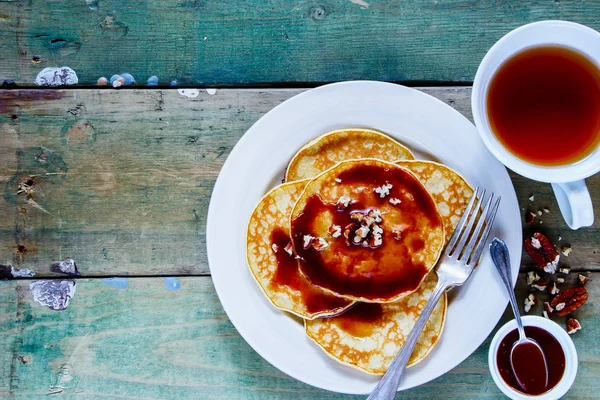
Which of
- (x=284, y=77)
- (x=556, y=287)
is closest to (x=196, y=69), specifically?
(x=284, y=77)

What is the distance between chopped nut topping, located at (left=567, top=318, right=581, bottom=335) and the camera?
54.4 inches

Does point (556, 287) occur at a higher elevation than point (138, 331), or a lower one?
higher

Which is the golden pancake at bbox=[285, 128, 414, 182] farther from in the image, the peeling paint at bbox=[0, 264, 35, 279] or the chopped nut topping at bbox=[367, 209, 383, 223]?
the peeling paint at bbox=[0, 264, 35, 279]

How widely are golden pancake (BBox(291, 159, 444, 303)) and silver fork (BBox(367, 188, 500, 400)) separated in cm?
5

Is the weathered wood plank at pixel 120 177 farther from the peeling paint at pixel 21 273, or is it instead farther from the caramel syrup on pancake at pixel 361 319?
the caramel syrup on pancake at pixel 361 319

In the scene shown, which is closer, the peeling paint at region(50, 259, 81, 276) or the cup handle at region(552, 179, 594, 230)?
the cup handle at region(552, 179, 594, 230)

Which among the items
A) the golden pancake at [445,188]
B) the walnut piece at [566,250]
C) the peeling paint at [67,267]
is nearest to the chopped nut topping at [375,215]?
the golden pancake at [445,188]

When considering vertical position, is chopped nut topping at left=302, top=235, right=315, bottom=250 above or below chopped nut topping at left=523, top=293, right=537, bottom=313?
above

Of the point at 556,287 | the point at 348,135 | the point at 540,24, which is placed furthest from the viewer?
the point at 556,287

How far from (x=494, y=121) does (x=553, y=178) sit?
149 millimetres

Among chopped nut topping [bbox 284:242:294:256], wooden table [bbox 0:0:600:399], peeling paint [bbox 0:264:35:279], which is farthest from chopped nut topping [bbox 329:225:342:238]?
peeling paint [bbox 0:264:35:279]

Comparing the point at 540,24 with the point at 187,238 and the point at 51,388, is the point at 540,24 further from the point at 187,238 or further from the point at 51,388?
the point at 51,388

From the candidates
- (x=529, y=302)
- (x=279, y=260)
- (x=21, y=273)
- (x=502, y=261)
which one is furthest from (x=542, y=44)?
(x=21, y=273)

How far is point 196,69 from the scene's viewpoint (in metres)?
1.42
